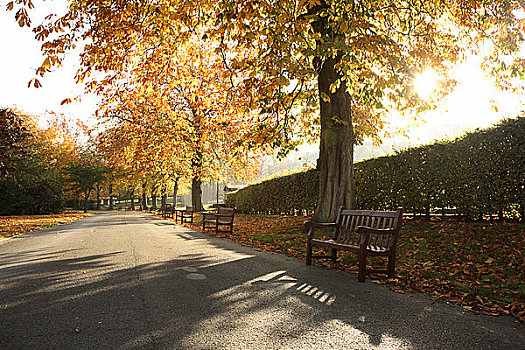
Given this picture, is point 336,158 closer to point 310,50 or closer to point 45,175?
point 310,50

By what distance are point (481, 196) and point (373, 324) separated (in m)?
5.90

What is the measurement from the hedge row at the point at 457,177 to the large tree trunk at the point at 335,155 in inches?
56.3

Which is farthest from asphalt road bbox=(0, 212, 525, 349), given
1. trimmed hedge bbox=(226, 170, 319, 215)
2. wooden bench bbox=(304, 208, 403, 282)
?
trimmed hedge bbox=(226, 170, 319, 215)

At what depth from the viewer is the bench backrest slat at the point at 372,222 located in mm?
5281

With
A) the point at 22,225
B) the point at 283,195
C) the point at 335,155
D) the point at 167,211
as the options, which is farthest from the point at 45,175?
the point at 335,155

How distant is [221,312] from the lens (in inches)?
145

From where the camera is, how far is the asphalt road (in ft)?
9.73

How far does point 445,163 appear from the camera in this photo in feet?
28.4

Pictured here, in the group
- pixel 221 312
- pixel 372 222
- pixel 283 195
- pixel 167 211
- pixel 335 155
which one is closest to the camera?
pixel 221 312

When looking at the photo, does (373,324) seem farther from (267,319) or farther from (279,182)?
(279,182)

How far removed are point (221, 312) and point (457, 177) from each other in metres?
7.08

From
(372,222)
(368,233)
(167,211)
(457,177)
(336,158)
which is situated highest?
(336,158)

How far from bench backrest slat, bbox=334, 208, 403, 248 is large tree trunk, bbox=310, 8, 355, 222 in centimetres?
305

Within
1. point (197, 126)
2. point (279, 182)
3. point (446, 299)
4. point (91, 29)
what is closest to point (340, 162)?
point (446, 299)
